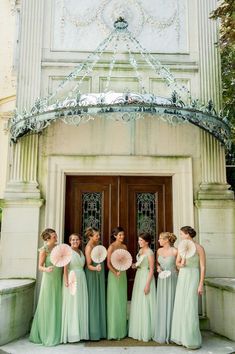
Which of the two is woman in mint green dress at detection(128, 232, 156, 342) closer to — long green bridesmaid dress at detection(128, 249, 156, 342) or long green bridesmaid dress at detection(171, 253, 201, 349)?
long green bridesmaid dress at detection(128, 249, 156, 342)

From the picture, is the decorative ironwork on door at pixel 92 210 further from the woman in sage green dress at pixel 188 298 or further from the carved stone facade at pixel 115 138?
the woman in sage green dress at pixel 188 298

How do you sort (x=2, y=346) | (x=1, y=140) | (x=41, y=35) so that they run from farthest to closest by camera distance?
(x=1, y=140)
(x=41, y=35)
(x=2, y=346)

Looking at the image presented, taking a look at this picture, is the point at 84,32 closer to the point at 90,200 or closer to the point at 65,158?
the point at 65,158

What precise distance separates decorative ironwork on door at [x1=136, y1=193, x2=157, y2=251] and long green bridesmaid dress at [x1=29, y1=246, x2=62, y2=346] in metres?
2.04

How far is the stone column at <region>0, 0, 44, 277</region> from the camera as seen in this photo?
6961mm

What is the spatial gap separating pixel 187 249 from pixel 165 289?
78 cm

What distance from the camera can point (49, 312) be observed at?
5.84 meters

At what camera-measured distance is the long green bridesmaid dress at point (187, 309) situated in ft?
18.2

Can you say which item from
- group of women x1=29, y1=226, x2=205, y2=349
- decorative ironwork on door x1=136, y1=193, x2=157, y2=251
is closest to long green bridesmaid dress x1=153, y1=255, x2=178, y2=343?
group of women x1=29, y1=226, x2=205, y2=349

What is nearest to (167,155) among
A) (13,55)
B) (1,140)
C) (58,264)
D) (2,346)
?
(58,264)

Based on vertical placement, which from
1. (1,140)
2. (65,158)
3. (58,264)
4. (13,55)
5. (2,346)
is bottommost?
(2,346)

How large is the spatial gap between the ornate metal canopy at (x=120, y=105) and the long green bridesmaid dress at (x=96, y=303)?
2.51 m

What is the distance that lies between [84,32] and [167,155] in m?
3.12

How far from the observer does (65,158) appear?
24.1 feet
